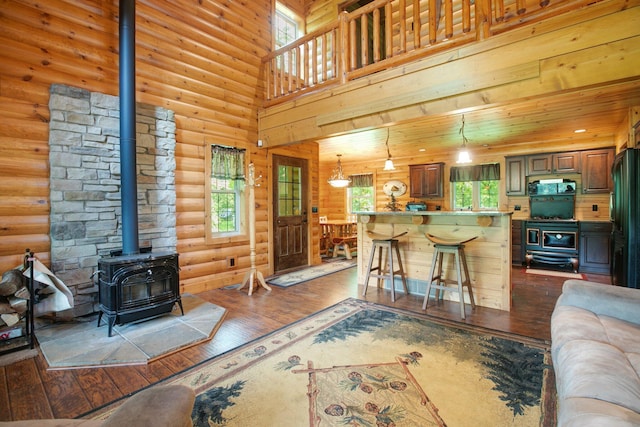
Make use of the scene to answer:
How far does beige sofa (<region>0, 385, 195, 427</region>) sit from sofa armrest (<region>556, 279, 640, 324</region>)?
7.77 ft

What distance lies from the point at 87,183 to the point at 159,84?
1.50 metres

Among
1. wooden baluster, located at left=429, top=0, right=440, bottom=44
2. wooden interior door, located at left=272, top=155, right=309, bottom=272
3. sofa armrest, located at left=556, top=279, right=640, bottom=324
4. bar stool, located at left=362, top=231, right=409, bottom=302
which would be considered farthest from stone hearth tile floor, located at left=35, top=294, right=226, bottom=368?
wooden baluster, located at left=429, top=0, right=440, bottom=44

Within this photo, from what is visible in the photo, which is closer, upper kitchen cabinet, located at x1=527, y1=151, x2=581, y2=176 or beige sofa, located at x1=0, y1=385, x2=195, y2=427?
beige sofa, located at x1=0, y1=385, x2=195, y2=427

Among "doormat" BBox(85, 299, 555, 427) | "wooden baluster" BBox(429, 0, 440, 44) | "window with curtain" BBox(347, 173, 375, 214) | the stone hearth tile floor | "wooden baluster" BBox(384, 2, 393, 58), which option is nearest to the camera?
"doormat" BBox(85, 299, 555, 427)

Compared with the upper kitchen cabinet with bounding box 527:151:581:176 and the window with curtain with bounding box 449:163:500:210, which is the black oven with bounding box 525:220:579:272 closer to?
the upper kitchen cabinet with bounding box 527:151:581:176

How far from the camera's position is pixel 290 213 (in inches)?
224

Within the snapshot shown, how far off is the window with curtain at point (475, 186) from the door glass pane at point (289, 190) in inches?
156

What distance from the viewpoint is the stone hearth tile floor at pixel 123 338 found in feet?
7.95

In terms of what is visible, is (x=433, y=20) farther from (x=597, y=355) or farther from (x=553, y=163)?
(x=553, y=163)

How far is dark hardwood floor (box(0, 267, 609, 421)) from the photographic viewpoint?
195 centimetres

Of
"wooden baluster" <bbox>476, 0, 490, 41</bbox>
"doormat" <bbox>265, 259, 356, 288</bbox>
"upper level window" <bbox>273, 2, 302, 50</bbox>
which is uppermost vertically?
"upper level window" <bbox>273, 2, 302, 50</bbox>

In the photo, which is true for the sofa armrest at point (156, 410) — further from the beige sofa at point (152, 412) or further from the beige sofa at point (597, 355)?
the beige sofa at point (597, 355)

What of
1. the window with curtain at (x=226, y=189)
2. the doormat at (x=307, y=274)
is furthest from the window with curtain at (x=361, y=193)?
the window with curtain at (x=226, y=189)

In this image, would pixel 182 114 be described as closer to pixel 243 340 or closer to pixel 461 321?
pixel 243 340
